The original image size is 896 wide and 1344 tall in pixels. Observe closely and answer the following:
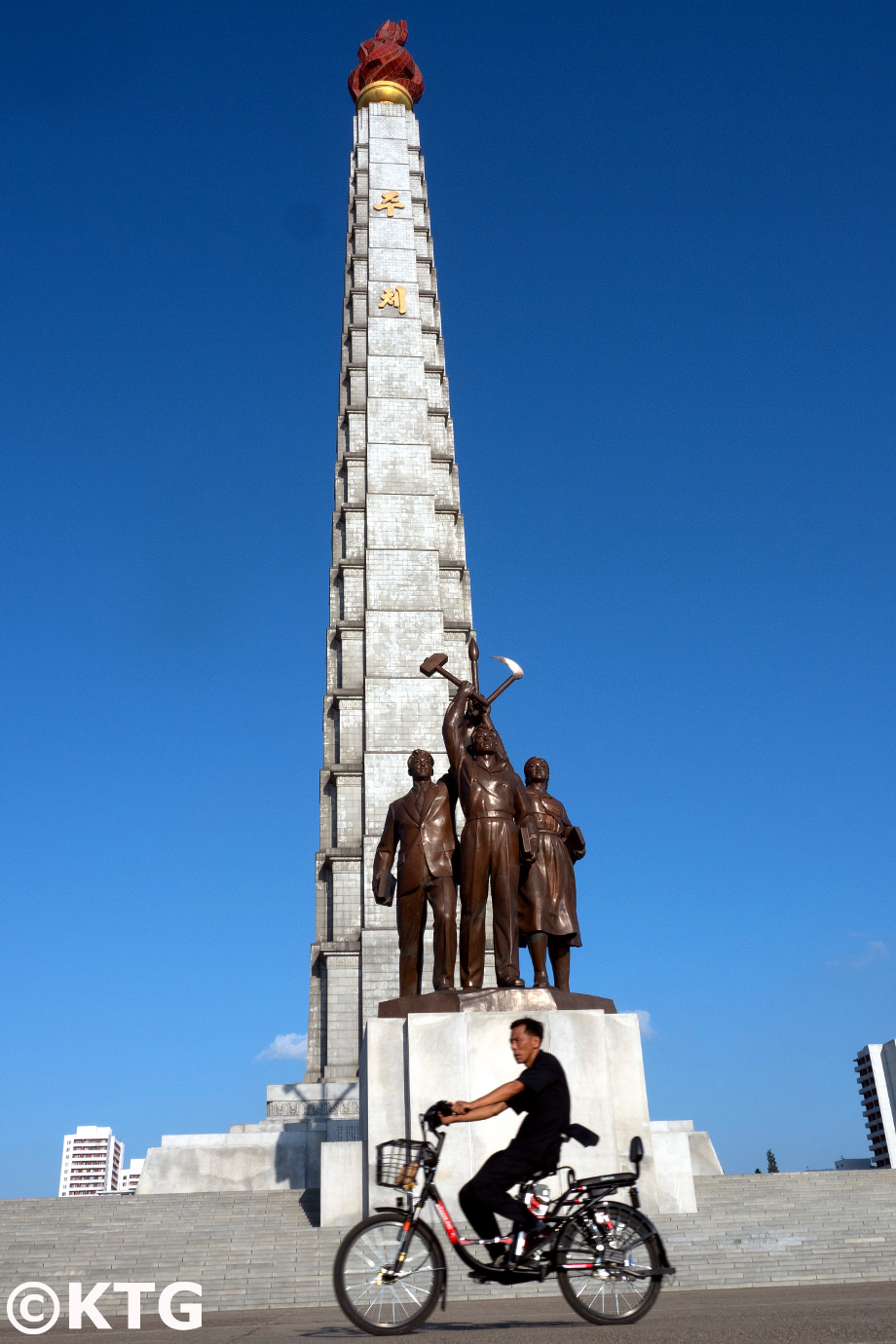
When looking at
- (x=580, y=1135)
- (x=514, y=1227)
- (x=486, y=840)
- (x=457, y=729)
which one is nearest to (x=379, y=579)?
(x=457, y=729)

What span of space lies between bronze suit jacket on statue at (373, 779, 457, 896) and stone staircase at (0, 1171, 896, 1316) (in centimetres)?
337

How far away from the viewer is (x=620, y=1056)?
36.4ft

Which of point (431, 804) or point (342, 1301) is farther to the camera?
point (431, 804)

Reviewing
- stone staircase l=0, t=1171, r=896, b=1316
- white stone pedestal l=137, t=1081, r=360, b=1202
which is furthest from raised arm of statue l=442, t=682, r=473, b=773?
white stone pedestal l=137, t=1081, r=360, b=1202

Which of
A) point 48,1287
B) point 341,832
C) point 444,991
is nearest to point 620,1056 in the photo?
point 444,991

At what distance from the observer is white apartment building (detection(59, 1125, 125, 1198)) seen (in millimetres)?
75438

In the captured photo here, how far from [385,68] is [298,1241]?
31494 mm

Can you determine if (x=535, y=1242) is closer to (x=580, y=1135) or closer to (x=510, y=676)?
(x=580, y=1135)

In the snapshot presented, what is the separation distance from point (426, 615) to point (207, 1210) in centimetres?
1406

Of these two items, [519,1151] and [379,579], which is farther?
[379,579]

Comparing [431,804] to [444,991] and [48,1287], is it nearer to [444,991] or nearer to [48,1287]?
[444,991]

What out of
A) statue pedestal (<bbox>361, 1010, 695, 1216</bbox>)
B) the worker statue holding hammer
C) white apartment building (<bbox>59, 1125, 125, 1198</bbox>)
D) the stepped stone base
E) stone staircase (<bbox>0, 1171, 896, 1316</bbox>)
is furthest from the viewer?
white apartment building (<bbox>59, 1125, 125, 1198</bbox>)

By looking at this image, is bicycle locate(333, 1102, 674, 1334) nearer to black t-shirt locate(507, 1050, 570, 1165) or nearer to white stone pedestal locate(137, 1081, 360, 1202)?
black t-shirt locate(507, 1050, 570, 1165)

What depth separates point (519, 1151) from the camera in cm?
498
